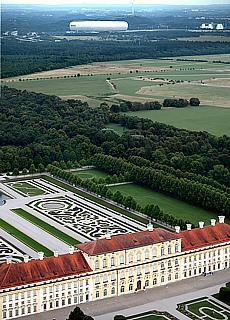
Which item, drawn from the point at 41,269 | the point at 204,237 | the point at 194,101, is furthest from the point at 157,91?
the point at 41,269

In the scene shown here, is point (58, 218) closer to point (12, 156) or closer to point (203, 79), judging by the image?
point (12, 156)

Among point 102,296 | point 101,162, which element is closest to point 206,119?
point 101,162

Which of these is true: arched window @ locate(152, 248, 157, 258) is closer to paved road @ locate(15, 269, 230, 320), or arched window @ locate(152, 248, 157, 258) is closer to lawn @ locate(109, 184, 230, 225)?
paved road @ locate(15, 269, 230, 320)

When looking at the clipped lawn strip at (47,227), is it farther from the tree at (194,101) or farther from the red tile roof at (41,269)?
the tree at (194,101)

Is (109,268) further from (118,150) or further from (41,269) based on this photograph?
(118,150)

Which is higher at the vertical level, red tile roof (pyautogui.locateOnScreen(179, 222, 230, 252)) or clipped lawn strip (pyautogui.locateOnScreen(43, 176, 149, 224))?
red tile roof (pyautogui.locateOnScreen(179, 222, 230, 252))

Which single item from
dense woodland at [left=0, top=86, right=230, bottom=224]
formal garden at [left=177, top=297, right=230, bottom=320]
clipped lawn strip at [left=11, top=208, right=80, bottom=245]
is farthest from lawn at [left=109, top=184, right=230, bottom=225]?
formal garden at [left=177, top=297, right=230, bottom=320]
